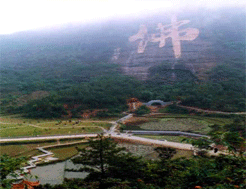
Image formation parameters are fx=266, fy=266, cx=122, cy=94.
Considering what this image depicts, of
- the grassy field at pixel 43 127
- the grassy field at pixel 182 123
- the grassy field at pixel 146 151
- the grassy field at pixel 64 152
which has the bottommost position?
the grassy field at pixel 146 151

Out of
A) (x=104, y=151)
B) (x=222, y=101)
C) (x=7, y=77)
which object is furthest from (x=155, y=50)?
(x=104, y=151)

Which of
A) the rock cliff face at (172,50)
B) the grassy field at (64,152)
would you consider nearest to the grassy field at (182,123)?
the grassy field at (64,152)

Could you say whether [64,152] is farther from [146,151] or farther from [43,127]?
[43,127]

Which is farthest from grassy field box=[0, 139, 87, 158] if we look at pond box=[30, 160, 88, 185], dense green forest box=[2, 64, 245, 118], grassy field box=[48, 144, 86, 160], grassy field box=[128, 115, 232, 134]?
dense green forest box=[2, 64, 245, 118]

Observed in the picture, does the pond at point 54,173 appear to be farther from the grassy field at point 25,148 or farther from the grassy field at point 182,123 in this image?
the grassy field at point 182,123

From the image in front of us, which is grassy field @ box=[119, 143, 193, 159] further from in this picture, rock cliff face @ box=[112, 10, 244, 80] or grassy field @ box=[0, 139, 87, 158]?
rock cliff face @ box=[112, 10, 244, 80]

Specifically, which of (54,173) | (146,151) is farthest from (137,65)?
(54,173)
